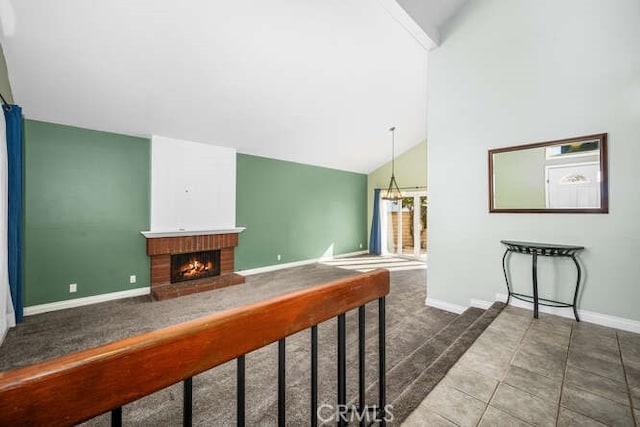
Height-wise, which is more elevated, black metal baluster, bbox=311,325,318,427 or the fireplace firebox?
black metal baluster, bbox=311,325,318,427

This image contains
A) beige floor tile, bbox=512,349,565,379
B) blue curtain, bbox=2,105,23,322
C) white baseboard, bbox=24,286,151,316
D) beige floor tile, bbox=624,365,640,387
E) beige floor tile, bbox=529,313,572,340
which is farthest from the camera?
white baseboard, bbox=24,286,151,316

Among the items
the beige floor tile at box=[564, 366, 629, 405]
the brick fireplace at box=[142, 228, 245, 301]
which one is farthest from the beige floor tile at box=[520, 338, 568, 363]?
the brick fireplace at box=[142, 228, 245, 301]

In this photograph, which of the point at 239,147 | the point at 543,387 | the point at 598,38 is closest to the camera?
the point at 543,387

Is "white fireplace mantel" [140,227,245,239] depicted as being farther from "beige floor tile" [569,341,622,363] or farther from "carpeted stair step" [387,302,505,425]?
"beige floor tile" [569,341,622,363]

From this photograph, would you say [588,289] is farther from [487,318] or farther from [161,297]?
[161,297]

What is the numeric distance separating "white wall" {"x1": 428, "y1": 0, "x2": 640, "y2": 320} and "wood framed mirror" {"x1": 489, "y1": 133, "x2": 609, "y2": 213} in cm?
7

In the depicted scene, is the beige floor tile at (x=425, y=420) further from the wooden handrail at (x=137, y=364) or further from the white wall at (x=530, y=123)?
the white wall at (x=530, y=123)

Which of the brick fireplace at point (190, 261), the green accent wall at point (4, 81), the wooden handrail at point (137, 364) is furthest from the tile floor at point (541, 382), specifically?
the green accent wall at point (4, 81)

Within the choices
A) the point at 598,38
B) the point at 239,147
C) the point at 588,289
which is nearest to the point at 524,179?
the point at 588,289

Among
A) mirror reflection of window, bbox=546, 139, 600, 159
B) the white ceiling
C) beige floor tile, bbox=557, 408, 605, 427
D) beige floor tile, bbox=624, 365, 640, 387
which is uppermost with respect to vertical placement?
the white ceiling

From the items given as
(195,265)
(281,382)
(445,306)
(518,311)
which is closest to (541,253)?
(518,311)

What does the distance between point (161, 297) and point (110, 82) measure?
302 centimetres

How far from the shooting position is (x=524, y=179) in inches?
117

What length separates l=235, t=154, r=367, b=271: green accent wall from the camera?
19.1 ft
